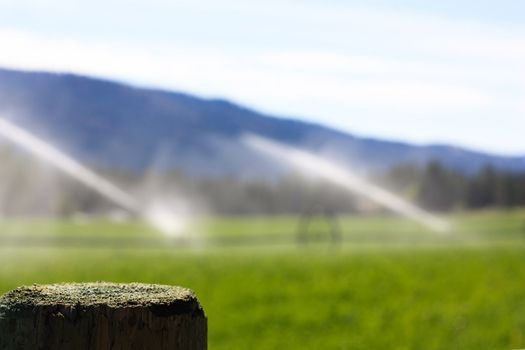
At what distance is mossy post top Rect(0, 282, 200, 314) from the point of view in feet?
8.09

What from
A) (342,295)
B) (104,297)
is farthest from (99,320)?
(342,295)

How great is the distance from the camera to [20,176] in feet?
433

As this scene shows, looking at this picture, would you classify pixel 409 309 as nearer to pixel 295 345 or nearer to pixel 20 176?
pixel 295 345

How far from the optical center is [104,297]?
8.23 feet

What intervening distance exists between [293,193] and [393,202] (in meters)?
16.8

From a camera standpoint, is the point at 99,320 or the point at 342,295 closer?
the point at 99,320

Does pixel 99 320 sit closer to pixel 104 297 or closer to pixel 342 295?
pixel 104 297

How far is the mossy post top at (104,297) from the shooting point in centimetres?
246

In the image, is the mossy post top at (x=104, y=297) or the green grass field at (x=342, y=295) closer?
the mossy post top at (x=104, y=297)

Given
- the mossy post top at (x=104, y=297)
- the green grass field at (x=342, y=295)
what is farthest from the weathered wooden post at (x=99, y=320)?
the green grass field at (x=342, y=295)

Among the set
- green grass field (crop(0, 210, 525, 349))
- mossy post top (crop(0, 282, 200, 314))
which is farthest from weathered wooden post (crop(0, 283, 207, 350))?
green grass field (crop(0, 210, 525, 349))

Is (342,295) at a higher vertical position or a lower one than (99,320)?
lower

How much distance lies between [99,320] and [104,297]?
4.1 inches

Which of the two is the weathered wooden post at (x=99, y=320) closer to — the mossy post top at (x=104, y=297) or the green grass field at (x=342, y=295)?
the mossy post top at (x=104, y=297)
